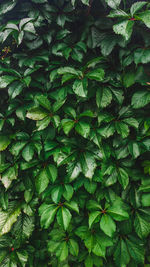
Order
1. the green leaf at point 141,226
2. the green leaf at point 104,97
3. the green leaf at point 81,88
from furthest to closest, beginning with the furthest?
the green leaf at point 141,226 → the green leaf at point 104,97 → the green leaf at point 81,88

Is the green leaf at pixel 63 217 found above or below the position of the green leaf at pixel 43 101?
below

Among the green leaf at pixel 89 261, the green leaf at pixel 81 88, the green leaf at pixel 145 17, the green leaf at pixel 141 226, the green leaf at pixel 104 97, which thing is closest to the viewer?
the green leaf at pixel 145 17

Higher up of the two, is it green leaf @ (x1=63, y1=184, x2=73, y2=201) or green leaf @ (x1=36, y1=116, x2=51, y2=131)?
green leaf @ (x1=36, y1=116, x2=51, y2=131)

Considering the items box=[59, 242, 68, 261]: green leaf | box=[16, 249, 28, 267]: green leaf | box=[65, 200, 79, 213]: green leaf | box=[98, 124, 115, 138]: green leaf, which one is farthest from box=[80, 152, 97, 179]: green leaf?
box=[16, 249, 28, 267]: green leaf

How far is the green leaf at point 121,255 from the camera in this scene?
4.64ft

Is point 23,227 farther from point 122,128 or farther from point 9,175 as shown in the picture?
point 122,128

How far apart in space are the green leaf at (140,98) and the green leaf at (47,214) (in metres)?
0.89

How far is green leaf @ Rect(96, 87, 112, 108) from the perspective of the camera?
3.99 feet

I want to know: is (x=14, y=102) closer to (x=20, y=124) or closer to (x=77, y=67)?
(x=20, y=124)

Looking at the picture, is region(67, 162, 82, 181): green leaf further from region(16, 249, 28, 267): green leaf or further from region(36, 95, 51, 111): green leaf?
region(16, 249, 28, 267): green leaf

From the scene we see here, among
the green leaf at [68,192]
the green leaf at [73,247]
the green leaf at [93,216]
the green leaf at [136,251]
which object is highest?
the green leaf at [68,192]

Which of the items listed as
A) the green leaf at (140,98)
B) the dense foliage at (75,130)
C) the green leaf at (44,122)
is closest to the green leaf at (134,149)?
the dense foliage at (75,130)

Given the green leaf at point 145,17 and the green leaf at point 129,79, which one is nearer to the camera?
the green leaf at point 145,17

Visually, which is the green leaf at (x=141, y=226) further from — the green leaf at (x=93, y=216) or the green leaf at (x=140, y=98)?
the green leaf at (x=140, y=98)
